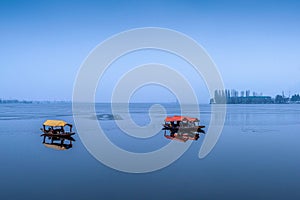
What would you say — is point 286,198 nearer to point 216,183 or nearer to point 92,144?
point 216,183

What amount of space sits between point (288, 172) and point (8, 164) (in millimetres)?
16914

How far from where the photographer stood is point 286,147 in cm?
2283

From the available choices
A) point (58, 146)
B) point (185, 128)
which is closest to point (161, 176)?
point (58, 146)

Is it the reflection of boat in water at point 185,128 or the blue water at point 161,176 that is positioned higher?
the reflection of boat in water at point 185,128

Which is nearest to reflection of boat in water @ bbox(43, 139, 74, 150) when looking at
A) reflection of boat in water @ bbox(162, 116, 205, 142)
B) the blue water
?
the blue water

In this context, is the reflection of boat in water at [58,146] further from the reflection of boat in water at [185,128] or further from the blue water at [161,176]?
the reflection of boat in water at [185,128]

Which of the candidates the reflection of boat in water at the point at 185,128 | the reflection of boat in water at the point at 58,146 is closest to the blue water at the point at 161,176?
the reflection of boat in water at the point at 58,146

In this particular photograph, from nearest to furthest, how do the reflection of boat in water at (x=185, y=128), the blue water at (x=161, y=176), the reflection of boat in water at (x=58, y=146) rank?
the blue water at (x=161, y=176) → the reflection of boat in water at (x=58, y=146) → the reflection of boat in water at (x=185, y=128)

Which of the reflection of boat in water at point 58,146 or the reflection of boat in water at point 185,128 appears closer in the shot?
the reflection of boat in water at point 58,146

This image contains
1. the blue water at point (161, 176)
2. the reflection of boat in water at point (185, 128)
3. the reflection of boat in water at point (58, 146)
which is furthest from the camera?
the reflection of boat in water at point (185, 128)

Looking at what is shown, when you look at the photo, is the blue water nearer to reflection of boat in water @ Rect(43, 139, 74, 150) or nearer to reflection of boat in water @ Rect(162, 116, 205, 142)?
reflection of boat in water @ Rect(43, 139, 74, 150)

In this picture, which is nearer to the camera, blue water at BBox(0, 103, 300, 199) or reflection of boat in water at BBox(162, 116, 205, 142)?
blue water at BBox(0, 103, 300, 199)

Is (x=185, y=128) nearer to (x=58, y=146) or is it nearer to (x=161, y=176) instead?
(x=58, y=146)

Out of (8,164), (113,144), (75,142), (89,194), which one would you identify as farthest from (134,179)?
(75,142)
